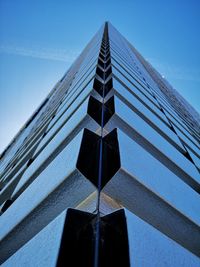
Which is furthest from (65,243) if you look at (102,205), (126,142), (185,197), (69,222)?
(185,197)

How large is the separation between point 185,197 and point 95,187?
460 mm

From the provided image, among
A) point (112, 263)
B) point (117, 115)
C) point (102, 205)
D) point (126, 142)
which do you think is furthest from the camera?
point (117, 115)

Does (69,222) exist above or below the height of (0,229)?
above

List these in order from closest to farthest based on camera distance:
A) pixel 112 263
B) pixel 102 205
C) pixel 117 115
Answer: pixel 112 263 < pixel 102 205 < pixel 117 115

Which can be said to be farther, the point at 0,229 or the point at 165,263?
the point at 0,229

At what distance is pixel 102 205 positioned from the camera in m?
0.59

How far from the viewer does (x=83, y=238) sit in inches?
18.7

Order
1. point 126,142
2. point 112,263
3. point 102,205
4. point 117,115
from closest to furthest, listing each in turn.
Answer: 1. point 112,263
2. point 102,205
3. point 126,142
4. point 117,115

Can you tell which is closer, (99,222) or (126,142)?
(99,222)

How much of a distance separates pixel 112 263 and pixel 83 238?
85 mm

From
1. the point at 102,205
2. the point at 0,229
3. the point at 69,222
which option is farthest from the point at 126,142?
the point at 0,229

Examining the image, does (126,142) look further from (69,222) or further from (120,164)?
(69,222)

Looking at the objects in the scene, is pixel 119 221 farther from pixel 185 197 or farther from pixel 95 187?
pixel 185 197

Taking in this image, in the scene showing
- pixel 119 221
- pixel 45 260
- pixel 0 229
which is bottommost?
pixel 0 229
